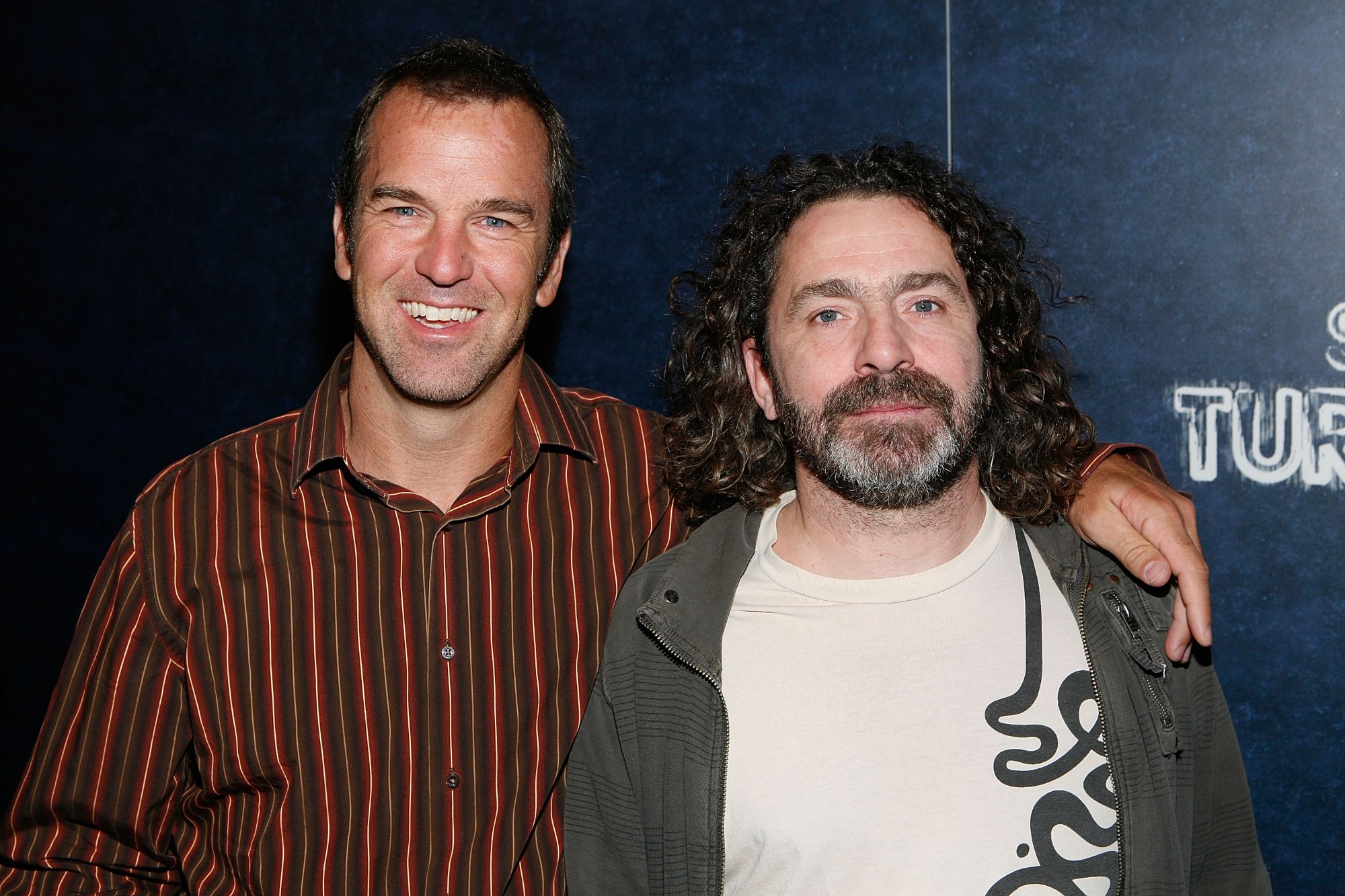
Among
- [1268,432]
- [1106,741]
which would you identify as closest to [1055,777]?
[1106,741]

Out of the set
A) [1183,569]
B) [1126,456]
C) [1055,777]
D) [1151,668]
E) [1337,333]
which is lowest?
[1055,777]

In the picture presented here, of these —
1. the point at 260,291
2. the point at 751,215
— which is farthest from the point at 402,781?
the point at 260,291

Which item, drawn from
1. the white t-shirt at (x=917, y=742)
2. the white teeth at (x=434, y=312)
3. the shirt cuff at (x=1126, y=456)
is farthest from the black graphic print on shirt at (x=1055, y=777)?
the white teeth at (x=434, y=312)

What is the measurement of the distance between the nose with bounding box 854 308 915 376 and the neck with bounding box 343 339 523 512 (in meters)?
0.59

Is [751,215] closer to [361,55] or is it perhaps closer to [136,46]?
[361,55]

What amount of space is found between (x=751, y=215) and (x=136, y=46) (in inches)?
63.4

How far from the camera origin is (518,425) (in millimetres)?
1770

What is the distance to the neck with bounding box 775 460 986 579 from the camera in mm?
1614

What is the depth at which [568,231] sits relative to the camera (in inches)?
71.6

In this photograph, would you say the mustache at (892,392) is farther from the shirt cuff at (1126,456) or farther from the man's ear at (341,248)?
the man's ear at (341,248)

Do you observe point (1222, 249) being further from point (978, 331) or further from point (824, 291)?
point (824, 291)

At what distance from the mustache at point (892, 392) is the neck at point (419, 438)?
57cm

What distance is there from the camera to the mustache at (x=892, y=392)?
5.18 ft

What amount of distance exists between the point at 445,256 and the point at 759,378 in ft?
2.01
